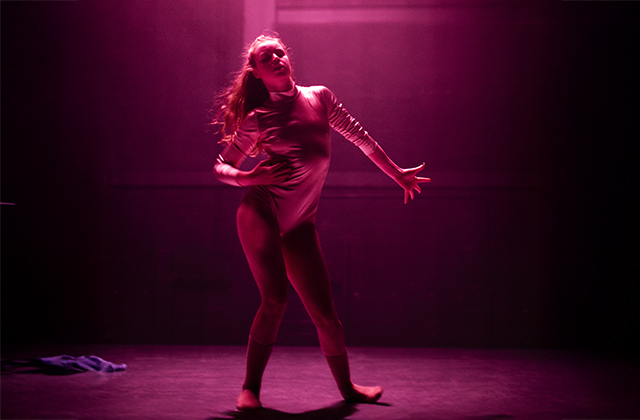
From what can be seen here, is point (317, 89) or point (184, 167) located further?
point (184, 167)

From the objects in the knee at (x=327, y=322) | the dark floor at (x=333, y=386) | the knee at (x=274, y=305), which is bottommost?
the dark floor at (x=333, y=386)

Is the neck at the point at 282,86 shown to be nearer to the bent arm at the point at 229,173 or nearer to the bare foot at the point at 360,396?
the bent arm at the point at 229,173

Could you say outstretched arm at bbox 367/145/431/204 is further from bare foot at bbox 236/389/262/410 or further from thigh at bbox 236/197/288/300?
bare foot at bbox 236/389/262/410

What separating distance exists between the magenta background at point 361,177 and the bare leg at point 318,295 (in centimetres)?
151

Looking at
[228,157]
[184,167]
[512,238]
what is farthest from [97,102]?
[512,238]

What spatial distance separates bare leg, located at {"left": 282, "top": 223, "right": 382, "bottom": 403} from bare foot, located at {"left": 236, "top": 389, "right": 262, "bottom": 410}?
37 centimetres

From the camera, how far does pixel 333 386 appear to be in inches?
113

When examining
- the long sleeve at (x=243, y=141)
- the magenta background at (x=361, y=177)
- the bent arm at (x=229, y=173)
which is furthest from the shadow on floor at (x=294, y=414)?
the magenta background at (x=361, y=177)

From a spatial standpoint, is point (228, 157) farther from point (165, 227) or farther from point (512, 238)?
point (512, 238)

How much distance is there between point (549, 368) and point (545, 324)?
0.73 m

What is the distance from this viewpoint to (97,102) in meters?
4.17

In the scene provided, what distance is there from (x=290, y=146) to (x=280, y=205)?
270mm

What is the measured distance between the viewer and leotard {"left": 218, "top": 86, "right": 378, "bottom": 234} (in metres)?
2.41

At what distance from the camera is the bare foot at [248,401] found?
7.70 ft
